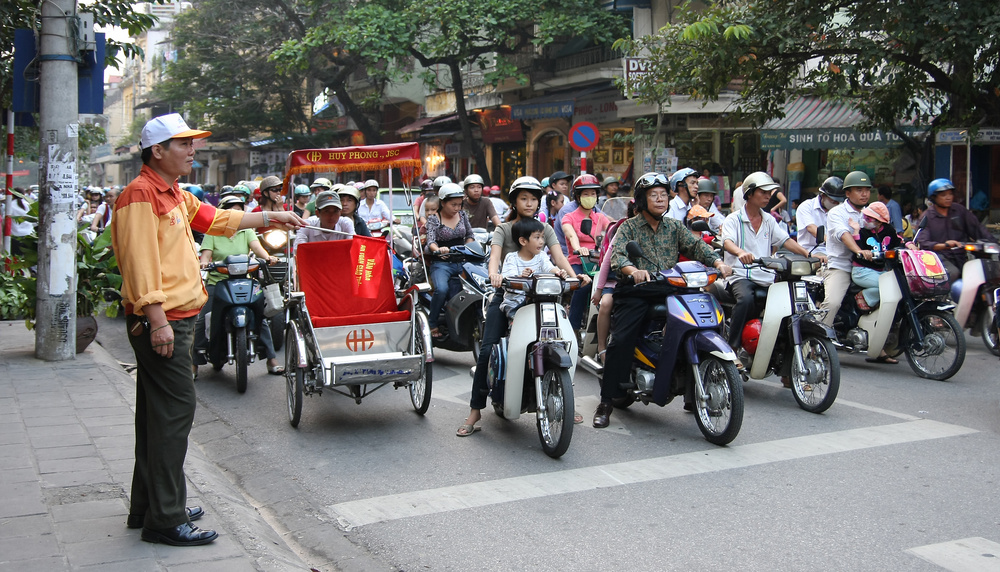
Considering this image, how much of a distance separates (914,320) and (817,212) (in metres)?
2.04

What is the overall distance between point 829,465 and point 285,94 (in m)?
33.6

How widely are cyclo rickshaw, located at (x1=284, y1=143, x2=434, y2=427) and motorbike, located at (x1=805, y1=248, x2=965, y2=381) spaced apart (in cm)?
349

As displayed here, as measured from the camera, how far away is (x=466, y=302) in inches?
334

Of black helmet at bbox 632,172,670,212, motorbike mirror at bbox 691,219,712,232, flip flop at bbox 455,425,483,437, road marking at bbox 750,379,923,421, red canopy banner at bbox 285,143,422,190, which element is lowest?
flip flop at bbox 455,425,483,437

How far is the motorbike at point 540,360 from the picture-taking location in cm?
571

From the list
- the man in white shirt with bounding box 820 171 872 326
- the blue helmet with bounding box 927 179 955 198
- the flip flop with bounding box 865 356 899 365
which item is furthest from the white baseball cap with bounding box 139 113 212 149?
the blue helmet with bounding box 927 179 955 198

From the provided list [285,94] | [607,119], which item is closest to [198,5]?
[285,94]

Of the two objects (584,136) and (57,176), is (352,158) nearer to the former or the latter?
(57,176)

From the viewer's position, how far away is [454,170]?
33656 mm

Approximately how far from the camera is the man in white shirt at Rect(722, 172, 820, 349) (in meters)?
7.48

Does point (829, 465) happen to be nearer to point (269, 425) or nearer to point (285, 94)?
point (269, 425)

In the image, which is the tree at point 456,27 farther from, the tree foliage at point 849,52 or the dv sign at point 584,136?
the tree foliage at point 849,52

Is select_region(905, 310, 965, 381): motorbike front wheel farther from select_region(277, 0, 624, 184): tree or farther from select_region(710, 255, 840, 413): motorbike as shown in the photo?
select_region(277, 0, 624, 184): tree

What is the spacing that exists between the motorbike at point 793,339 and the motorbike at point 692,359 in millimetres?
1023
